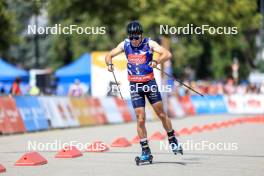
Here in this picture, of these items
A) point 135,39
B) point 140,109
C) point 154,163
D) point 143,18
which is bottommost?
point 154,163

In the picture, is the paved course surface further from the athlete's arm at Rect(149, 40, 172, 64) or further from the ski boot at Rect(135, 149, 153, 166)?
the athlete's arm at Rect(149, 40, 172, 64)

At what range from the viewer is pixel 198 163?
11211 millimetres

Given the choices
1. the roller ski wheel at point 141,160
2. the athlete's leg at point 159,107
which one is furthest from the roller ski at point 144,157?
the athlete's leg at point 159,107

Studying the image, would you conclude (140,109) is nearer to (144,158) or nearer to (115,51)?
(144,158)

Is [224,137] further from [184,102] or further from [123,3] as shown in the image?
[123,3]

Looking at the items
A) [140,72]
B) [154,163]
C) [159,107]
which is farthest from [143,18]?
[154,163]

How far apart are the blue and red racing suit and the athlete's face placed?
2.4 inches

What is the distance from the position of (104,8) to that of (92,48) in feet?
48.4

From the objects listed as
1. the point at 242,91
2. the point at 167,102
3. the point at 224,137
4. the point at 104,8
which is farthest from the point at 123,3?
the point at 224,137

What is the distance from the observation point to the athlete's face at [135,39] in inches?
436

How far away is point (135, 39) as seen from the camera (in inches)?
437

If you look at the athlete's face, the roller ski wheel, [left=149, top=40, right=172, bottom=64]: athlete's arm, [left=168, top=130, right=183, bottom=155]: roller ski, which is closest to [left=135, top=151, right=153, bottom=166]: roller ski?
the roller ski wheel

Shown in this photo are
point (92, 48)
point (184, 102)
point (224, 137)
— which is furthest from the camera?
point (92, 48)

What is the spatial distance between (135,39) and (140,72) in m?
0.53
